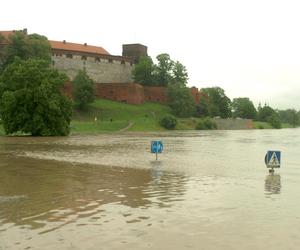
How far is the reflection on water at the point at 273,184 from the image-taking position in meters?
12.9

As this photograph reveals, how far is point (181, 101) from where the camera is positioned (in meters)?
116

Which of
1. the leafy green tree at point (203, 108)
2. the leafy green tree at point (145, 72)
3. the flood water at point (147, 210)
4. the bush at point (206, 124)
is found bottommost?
the flood water at point (147, 210)

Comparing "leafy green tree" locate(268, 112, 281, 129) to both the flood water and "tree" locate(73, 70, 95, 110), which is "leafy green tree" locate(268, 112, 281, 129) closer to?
"tree" locate(73, 70, 95, 110)

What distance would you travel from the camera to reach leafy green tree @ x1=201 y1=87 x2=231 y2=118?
131 meters

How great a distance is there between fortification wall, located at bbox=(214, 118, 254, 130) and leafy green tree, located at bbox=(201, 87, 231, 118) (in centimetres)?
907

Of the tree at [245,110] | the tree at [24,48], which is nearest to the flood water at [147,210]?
the tree at [24,48]

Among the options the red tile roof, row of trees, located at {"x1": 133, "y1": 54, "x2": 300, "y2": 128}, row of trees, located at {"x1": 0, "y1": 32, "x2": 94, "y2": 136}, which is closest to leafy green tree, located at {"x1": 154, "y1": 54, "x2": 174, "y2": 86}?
row of trees, located at {"x1": 133, "y1": 54, "x2": 300, "y2": 128}

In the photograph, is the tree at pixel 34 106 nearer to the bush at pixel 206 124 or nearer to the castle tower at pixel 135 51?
the bush at pixel 206 124

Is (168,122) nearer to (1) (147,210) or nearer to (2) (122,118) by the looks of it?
(2) (122,118)

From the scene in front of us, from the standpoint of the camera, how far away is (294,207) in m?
10.3

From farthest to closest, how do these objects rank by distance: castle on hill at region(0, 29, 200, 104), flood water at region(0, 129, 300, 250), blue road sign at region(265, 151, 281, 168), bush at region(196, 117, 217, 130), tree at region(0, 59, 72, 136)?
castle on hill at region(0, 29, 200, 104) < bush at region(196, 117, 217, 130) < tree at region(0, 59, 72, 136) < blue road sign at region(265, 151, 281, 168) < flood water at region(0, 129, 300, 250)

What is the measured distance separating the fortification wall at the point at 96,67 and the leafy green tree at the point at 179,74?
53.2 ft

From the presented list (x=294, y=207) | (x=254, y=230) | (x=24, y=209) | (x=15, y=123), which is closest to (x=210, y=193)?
(x=294, y=207)

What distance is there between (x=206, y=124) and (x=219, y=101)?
1196 inches
